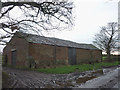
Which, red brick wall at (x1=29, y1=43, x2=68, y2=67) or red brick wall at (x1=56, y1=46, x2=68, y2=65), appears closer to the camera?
red brick wall at (x1=29, y1=43, x2=68, y2=67)

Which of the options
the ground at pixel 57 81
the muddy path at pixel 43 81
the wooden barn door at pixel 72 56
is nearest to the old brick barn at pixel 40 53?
the wooden barn door at pixel 72 56

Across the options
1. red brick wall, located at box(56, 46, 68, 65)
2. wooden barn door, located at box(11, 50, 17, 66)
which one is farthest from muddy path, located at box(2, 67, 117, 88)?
red brick wall, located at box(56, 46, 68, 65)

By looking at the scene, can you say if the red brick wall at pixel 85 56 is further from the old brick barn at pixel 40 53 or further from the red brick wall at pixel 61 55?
the red brick wall at pixel 61 55

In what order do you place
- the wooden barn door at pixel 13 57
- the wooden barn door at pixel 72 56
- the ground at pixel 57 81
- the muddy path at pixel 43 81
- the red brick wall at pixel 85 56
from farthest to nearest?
1. the red brick wall at pixel 85 56
2. the wooden barn door at pixel 72 56
3. the wooden barn door at pixel 13 57
4. the ground at pixel 57 81
5. the muddy path at pixel 43 81

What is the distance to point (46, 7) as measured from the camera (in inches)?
332

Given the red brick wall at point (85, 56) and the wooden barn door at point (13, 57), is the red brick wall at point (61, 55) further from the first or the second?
the wooden barn door at point (13, 57)

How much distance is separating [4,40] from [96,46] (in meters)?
31.1

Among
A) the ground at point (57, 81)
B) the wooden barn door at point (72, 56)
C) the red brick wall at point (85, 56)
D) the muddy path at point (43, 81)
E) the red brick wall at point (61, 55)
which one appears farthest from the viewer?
the red brick wall at point (85, 56)

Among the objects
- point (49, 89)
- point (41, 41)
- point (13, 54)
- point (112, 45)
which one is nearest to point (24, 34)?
point (49, 89)

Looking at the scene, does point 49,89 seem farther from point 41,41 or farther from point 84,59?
point 84,59

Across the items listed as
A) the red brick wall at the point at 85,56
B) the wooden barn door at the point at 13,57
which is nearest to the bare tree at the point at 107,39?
the red brick wall at the point at 85,56

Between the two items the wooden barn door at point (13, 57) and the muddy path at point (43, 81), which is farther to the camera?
the wooden barn door at point (13, 57)

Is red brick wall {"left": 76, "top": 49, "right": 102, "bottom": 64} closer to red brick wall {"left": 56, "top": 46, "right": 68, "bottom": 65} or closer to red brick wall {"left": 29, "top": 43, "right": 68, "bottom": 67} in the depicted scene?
red brick wall {"left": 56, "top": 46, "right": 68, "bottom": 65}

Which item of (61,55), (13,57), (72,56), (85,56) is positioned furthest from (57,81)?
(85,56)
